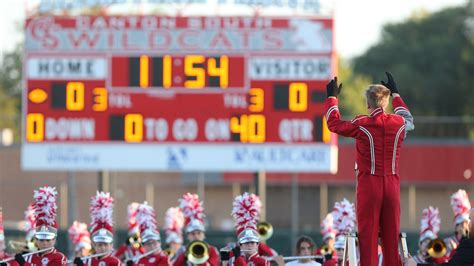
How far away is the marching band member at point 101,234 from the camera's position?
1343cm

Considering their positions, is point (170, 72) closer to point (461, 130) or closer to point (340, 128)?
point (340, 128)

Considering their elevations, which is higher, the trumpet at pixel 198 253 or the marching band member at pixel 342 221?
the marching band member at pixel 342 221

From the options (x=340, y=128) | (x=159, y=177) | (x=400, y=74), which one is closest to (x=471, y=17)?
(x=400, y=74)

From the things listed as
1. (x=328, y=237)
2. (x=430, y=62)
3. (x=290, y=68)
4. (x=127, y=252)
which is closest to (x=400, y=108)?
(x=328, y=237)

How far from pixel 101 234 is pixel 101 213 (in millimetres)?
528

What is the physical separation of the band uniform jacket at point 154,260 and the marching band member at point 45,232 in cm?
134

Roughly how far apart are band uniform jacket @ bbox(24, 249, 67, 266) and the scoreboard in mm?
6934

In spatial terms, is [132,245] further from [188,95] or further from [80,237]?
[188,95]

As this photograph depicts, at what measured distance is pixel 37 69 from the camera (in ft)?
65.8

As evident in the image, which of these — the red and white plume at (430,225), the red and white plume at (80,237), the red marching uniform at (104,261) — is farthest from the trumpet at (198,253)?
the red and white plume at (430,225)

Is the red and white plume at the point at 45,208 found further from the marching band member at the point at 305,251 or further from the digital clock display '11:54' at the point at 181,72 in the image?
the digital clock display '11:54' at the point at 181,72

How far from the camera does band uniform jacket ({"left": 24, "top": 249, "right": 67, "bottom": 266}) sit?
12727 mm

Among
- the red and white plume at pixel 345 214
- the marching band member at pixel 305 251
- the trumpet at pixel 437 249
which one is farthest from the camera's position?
the trumpet at pixel 437 249

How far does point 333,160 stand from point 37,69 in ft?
14.9
